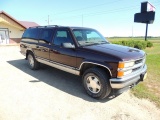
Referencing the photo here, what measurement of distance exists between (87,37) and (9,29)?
23.8 metres

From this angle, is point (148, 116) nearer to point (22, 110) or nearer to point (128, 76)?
point (128, 76)

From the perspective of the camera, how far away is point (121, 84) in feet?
13.1

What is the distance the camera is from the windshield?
5.19 metres

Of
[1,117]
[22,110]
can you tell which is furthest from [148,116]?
[1,117]

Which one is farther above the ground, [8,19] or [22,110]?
[8,19]

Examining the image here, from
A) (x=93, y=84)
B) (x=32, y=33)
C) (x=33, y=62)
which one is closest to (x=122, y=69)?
(x=93, y=84)

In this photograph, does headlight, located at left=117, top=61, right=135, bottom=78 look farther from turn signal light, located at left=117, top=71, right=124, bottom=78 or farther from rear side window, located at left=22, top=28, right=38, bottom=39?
rear side window, located at left=22, top=28, right=38, bottom=39

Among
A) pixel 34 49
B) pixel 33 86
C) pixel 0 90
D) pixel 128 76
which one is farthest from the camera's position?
pixel 34 49

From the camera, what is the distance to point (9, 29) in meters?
25.9

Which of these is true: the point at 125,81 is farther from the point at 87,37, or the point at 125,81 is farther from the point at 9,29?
the point at 9,29

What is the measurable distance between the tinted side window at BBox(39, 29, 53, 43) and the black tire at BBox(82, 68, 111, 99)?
2.42m

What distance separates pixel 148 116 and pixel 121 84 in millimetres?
951

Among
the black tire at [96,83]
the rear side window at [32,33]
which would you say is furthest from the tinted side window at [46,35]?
the black tire at [96,83]

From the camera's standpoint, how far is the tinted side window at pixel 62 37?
536 cm
